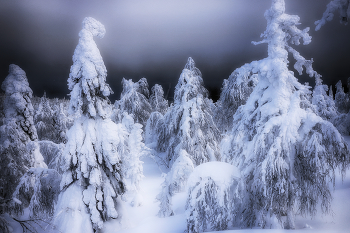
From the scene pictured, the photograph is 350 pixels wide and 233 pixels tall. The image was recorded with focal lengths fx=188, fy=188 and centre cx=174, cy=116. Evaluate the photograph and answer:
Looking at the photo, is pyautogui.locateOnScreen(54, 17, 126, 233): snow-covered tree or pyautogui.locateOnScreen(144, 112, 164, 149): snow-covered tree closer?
pyautogui.locateOnScreen(54, 17, 126, 233): snow-covered tree

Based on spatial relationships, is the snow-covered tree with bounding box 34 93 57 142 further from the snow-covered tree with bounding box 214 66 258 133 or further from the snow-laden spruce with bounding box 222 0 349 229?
the snow-laden spruce with bounding box 222 0 349 229

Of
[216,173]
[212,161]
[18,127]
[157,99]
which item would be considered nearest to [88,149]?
[212,161]

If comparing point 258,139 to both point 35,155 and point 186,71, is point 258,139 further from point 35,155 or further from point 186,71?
point 35,155

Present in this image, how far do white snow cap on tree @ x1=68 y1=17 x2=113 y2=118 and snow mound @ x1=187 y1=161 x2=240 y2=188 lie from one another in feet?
16.8

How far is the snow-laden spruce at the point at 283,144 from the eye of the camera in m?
5.52

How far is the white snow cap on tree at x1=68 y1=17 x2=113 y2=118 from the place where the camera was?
327 inches

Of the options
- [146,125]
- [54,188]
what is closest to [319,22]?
[54,188]

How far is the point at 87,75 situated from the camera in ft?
27.0

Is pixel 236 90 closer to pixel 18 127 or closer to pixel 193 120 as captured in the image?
pixel 193 120

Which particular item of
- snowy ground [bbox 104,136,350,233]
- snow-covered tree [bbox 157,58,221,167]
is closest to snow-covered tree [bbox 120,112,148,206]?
snowy ground [bbox 104,136,350,233]

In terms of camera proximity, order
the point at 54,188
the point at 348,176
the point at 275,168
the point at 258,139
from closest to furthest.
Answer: the point at 275,168
the point at 258,139
the point at 54,188
the point at 348,176

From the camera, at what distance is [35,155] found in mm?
11766

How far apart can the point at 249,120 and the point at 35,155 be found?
498 inches

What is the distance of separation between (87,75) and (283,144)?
8.06 metres
